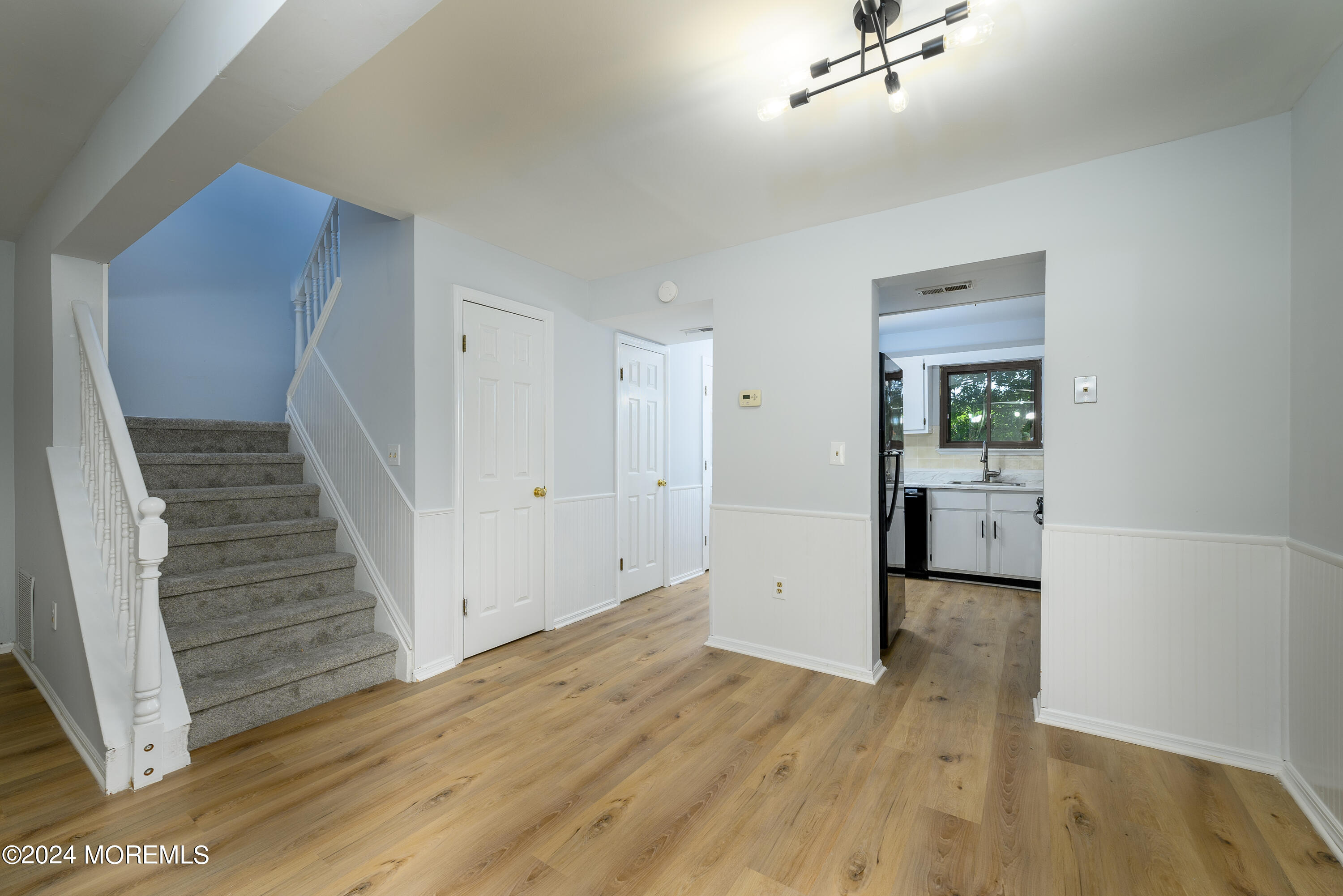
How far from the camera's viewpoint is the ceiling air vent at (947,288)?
3.13m

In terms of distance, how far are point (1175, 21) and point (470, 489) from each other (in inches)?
136

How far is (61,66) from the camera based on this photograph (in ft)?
5.97

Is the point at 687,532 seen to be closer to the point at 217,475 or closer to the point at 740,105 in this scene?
the point at 217,475

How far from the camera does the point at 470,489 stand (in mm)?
3332

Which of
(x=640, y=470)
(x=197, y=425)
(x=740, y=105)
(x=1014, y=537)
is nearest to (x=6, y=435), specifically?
(x=197, y=425)

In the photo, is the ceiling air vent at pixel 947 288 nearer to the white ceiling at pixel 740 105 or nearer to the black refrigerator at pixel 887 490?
the black refrigerator at pixel 887 490

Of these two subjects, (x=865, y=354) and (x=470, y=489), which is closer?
(x=865, y=354)

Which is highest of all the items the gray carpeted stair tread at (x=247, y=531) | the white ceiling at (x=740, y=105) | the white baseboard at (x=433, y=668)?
the white ceiling at (x=740, y=105)

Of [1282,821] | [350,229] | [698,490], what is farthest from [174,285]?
[1282,821]

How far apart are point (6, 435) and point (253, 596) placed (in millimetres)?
2049

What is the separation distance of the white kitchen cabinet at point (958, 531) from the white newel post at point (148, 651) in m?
5.41

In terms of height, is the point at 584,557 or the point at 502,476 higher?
the point at 502,476

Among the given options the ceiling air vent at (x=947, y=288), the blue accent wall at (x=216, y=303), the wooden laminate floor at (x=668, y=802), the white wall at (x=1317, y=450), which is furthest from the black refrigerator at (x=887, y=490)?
the blue accent wall at (x=216, y=303)

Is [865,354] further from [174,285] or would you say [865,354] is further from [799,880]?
[174,285]
